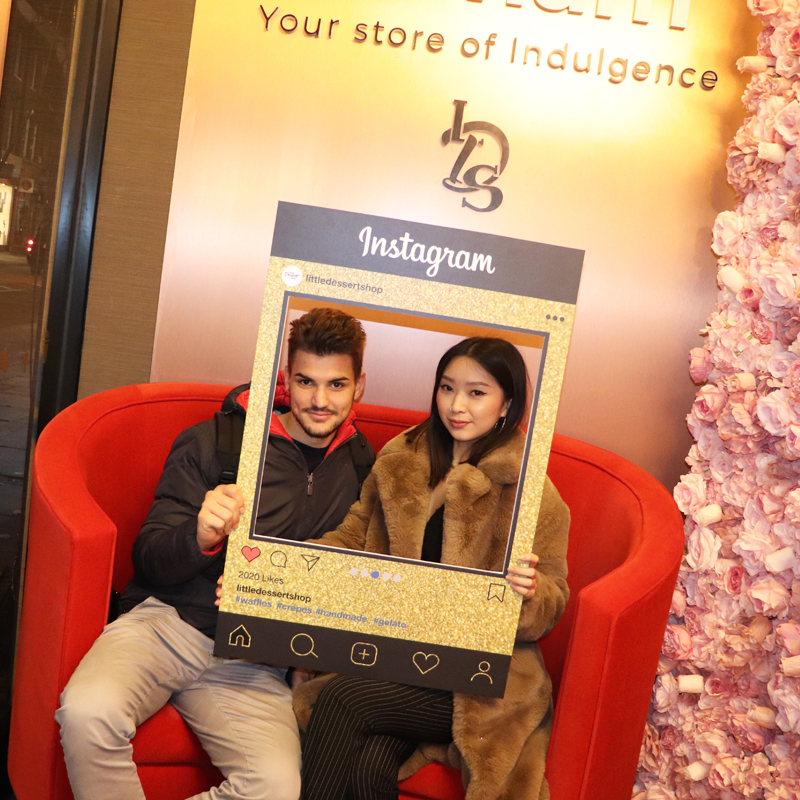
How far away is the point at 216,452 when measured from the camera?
2.05 m

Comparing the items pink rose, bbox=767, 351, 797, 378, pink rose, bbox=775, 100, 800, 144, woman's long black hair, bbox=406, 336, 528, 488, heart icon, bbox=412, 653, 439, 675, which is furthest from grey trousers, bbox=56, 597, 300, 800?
pink rose, bbox=775, 100, 800, 144

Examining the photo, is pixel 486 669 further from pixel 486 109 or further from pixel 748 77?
pixel 748 77

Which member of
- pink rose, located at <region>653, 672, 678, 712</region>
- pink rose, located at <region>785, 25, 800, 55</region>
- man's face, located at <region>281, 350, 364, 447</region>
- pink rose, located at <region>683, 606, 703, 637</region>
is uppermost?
pink rose, located at <region>785, 25, 800, 55</region>

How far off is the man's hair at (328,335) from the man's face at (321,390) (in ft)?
0.05

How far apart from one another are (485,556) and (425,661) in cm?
25

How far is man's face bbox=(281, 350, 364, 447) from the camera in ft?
5.90

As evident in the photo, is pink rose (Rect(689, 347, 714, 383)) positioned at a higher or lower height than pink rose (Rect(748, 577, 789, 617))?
higher

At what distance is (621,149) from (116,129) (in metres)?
1.78

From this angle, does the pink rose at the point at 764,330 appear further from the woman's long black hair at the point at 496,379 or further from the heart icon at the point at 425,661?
the heart icon at the point at 425,661

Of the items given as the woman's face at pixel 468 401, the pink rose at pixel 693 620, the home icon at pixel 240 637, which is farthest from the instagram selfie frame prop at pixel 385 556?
the pink rose at pixel 693 620

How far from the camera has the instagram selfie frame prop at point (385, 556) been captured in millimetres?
1605

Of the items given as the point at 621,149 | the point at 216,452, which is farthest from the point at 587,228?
the point at 216,452

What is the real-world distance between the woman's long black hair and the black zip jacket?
29cm

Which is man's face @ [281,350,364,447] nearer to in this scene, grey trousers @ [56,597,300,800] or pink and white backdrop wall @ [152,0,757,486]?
grey trousers @ [56,597,300,800]
